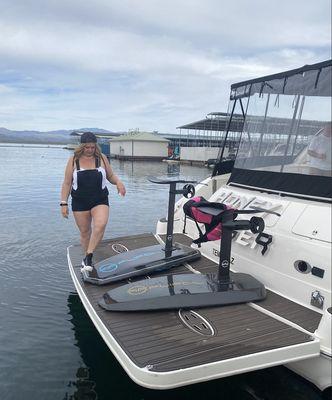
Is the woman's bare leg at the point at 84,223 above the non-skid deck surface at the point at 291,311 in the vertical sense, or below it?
above

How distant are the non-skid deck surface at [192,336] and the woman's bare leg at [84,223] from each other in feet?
4.52

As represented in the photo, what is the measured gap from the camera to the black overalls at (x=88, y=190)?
498 centimetres

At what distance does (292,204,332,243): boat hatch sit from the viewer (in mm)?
3982

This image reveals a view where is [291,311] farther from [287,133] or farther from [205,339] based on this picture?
[287,133]

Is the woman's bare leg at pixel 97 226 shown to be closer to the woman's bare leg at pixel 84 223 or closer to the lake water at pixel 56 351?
the woman's bare leg at pixel 84 223

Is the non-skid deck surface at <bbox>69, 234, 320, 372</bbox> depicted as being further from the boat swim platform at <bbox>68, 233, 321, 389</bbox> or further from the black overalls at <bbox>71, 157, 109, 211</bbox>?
the black overalls at <bbox>71, 157, 109, 211</bbox>

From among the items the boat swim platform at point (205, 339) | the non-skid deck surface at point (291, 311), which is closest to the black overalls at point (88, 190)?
the boat swim platform at point (205, 339)

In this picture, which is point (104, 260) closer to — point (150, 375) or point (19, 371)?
point (19, 371)

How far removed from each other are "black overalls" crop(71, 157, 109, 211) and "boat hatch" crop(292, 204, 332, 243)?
2.33 m

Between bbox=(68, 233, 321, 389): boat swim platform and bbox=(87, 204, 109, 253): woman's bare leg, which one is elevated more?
bbox=(87, 204, 109, 253): woman's bare leg

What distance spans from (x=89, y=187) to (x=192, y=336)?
2368 millimetres

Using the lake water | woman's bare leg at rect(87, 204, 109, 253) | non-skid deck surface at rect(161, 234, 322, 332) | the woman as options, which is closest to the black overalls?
the woman

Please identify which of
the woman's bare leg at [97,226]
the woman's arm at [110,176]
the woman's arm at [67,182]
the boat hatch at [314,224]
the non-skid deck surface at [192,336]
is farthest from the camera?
the woman's arm at [110,176]

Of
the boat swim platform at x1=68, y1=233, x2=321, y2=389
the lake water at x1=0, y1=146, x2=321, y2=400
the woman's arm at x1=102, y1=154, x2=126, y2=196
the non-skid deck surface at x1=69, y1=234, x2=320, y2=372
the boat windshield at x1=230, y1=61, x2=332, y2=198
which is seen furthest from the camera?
the woman's arm at x1=102, y1=154, x2=126, y2=196
